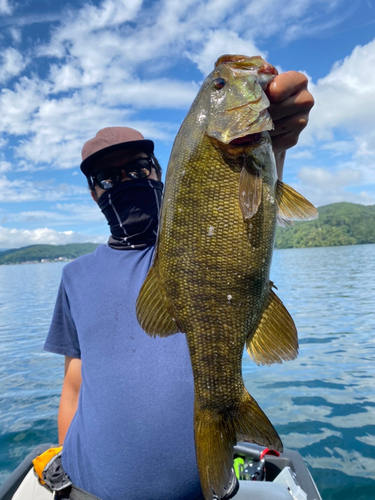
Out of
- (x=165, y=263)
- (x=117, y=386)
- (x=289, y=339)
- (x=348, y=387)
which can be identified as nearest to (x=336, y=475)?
(x=348, y=387)

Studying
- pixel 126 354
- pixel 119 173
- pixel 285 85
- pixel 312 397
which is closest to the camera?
pixel 285 85

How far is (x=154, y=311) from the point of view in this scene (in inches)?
76.8

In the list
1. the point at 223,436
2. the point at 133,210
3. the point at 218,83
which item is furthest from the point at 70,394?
the point at 218,83

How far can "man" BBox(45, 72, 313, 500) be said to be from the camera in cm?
256

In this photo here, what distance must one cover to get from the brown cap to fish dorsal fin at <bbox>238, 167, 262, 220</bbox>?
5.93 ft

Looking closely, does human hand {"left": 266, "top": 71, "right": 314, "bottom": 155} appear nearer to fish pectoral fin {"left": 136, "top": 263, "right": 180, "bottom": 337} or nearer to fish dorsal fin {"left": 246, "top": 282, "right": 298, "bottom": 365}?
fish dorsal fin {"left": 246, "top": 282, "right": 298, "bottom": 365}

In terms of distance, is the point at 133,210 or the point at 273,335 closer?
the point at 273,335

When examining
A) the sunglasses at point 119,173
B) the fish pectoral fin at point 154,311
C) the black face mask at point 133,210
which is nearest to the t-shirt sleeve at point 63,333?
the black face mask at point 133,210

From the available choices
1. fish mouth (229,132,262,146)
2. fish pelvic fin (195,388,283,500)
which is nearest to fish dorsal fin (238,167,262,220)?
fish mouth (229,132,262,146)

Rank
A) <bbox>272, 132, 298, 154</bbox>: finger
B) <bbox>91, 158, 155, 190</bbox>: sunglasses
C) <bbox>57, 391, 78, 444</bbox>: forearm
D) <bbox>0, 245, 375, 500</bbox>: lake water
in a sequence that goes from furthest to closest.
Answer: <bbox>0, 245, 375, 500</bbox>: lake water → <bbox>57, 391, 78, 444</bbox>: forearm → <bbox>91, 158, 155, 190</bbox>: sunglasses → <bbox>272, 132, 298, 154</bbox>: finger

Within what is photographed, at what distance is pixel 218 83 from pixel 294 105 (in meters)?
0.42

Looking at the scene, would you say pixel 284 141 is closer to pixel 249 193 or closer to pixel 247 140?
pixel 247 140

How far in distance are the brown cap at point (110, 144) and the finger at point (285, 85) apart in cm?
170

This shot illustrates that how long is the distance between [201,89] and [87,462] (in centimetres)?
267
